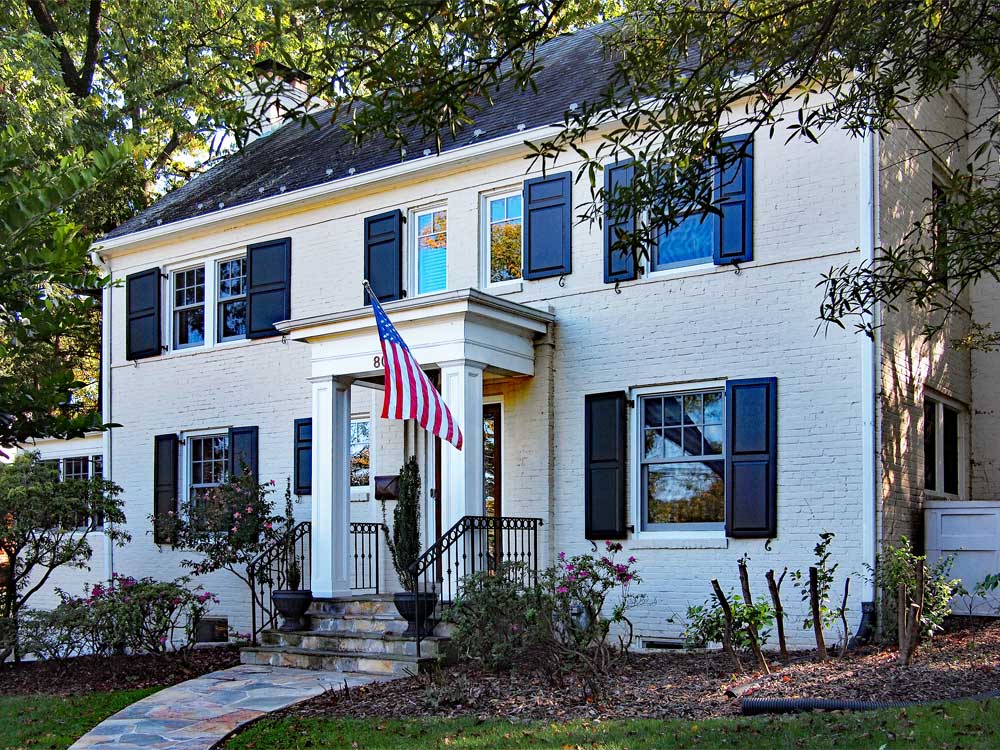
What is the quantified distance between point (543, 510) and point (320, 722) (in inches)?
177

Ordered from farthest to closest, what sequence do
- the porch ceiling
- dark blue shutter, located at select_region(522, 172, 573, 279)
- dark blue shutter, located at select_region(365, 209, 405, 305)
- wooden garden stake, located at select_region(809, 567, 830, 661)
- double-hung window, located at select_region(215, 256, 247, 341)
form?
double-hung window, located at select_region(215, 256, 247, 341) < dark blue shutter, located at select_region(365, 209, 405, 305) < dark blue shutter, located at select_region(522, 172, 573, 279) < the porch ceiling < wooden garden stake, located at select_region(809, 567, 830, 661)

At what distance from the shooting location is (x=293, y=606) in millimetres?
12164

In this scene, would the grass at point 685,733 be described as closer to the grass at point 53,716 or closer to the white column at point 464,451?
the grass at point 53,716

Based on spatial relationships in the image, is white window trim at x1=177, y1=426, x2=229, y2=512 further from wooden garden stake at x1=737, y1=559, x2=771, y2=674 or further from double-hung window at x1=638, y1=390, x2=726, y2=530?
wooden garden stake at x1=737, y1=559, x2=771, y2=674

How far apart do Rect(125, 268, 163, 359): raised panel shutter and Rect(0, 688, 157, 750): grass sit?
7.04 metres

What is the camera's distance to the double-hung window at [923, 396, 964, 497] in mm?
12508

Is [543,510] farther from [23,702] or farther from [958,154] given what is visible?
[958,154]

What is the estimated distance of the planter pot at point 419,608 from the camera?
11.0 metres

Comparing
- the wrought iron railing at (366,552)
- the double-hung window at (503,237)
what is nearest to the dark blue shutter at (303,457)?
the wrought iron railing at (366,552)

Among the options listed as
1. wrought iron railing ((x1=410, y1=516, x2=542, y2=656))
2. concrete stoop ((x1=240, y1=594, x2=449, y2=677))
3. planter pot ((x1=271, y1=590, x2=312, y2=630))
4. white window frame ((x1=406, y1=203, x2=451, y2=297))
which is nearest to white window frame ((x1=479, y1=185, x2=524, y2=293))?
white window frame ((x1=406, y1=203, x2=451, y2=297))

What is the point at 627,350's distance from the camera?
12.2 meters

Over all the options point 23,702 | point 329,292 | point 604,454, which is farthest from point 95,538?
point 604,454

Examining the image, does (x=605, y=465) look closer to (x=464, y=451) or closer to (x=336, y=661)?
(x=464, y=451)

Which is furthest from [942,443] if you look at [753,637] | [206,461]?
[206,461]
